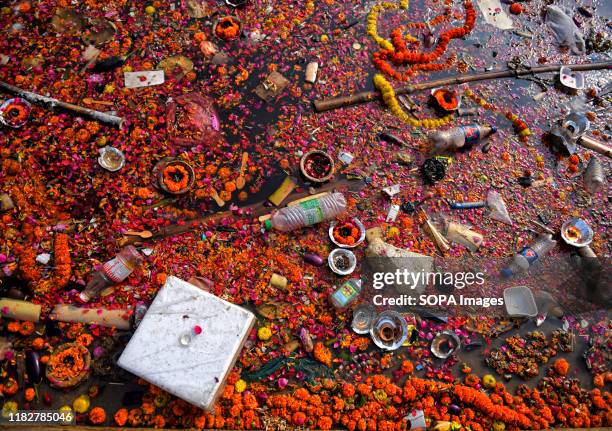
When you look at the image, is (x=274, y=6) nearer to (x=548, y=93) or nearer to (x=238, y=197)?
(x=238, y=197)

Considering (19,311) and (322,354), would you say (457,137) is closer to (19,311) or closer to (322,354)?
(322,354)

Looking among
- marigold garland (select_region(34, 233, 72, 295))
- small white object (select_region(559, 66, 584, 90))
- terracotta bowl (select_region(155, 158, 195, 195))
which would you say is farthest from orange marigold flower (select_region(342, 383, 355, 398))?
small white object (select_region(559, 66, 584, 90))

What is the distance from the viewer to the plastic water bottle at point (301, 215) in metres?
5.41

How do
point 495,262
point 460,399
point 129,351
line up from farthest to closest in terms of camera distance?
point 495,262 < point 460,399 < point 129,351

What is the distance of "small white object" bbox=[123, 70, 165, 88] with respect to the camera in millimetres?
6113

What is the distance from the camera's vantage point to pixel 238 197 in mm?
5621

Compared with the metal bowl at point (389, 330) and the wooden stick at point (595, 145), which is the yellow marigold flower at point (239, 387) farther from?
the wooden stick at point (595, 145)

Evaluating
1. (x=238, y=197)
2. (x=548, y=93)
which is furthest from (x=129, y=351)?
(x=548, y=93)

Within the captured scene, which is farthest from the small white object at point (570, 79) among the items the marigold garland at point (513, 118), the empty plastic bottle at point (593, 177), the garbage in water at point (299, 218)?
the empty plastic bottle at point (593, 177)

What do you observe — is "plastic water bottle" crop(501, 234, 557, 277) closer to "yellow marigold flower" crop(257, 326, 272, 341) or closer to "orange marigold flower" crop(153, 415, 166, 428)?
"yellow marigold flower" crop(257, 326, 272, 341)

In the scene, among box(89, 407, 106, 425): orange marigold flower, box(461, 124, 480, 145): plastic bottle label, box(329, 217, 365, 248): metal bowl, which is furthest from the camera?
box(461, 124, 480, 145): plastic bottle label

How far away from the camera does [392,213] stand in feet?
18.7

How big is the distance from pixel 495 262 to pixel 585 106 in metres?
3.28

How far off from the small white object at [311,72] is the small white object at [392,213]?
2.25 metres
